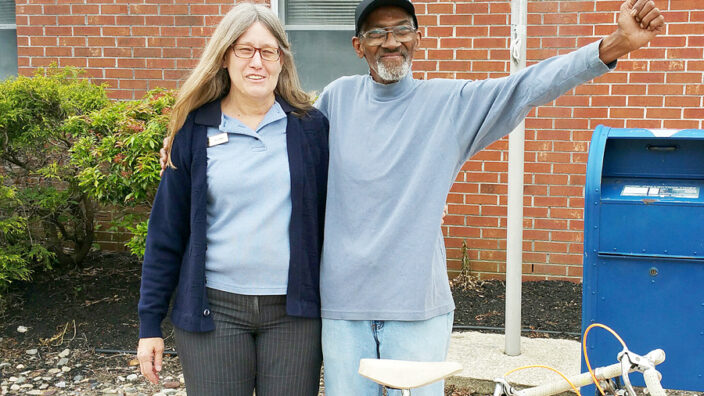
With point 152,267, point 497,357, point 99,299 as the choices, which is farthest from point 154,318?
point 99,299

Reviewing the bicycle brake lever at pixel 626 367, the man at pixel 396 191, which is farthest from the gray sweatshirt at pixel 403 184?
the bicycle brake lever at pixel 626 367

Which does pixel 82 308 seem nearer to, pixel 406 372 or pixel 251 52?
pixel 251 52

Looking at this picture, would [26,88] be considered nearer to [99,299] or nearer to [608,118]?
[99,299]

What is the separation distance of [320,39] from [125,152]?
6.97ft

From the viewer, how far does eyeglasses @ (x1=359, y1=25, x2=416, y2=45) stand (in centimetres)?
242

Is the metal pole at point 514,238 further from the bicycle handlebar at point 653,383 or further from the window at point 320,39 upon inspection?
the bicycle handlebar at point 653,383

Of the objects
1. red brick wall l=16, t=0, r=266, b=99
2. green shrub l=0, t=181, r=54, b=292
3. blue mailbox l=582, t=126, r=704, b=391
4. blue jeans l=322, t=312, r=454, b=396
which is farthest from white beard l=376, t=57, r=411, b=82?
red brick wall l=16, t=0, r=266, b=99

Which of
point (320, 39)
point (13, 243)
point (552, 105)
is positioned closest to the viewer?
point (13, 243)

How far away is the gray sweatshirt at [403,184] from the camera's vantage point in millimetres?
2299

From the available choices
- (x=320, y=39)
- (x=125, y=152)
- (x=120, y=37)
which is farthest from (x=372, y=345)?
(x=120, y=37)

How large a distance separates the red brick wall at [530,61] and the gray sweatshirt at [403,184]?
130 inches

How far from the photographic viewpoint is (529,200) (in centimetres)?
566

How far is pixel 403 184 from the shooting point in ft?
7.61

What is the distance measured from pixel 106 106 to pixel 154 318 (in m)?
3.34
